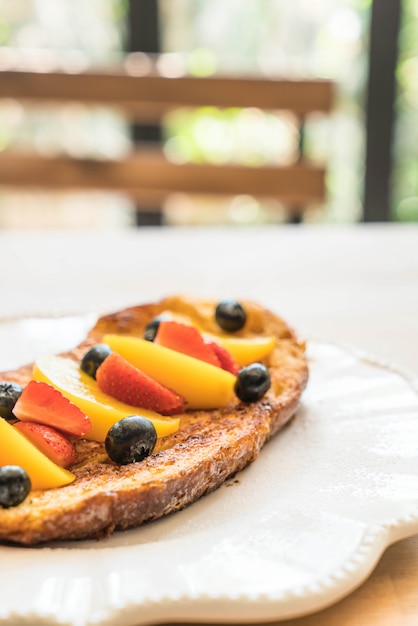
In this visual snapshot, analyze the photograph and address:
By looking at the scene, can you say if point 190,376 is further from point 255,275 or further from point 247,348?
point 255,275

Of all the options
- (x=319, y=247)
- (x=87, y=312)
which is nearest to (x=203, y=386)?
(x=87, y=312)

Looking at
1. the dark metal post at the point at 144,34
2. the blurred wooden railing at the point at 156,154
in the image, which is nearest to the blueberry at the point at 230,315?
the blurred wooden railing at the point at 156,154

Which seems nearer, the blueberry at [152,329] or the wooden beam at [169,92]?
the blueberry at [152,329]

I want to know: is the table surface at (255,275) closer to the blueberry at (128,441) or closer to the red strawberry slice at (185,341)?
the red strawberry slice at (185,341)

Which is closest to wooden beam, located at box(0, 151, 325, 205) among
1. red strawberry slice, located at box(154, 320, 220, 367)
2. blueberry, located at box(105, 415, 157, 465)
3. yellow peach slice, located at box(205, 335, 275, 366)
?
yellow peach slice, located at box(205, 335, 275, 366)

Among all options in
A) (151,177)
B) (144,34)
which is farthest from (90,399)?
(144,34)

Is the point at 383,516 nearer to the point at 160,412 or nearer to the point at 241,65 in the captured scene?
the point at 160,412
